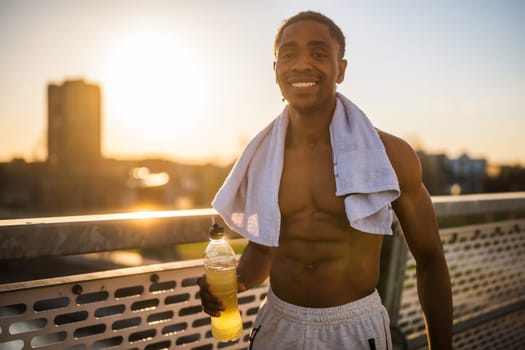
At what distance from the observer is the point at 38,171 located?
258ft

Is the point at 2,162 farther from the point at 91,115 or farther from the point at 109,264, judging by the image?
the point at 109,264

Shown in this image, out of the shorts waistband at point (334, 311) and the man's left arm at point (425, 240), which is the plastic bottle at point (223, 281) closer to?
the shorts waistband at point (334, 311)

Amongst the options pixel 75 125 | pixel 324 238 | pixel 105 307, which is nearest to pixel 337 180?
pixel 324 238

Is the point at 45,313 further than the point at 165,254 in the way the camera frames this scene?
No

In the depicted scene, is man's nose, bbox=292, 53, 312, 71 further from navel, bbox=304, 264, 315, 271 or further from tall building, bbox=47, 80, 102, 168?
tall building, bbox=47, 80, 102, 168

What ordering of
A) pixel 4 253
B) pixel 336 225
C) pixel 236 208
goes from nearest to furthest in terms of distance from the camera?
pixel 4 253
pixel 336 225
pixel 236 208

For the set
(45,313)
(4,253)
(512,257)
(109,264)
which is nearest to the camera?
(4,253)

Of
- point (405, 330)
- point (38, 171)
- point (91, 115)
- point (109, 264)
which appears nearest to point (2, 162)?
point (38, 171)

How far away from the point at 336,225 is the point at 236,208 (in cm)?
61

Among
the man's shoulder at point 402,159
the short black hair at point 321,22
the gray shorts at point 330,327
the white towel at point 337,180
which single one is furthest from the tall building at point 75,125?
the man's shoulder at point 402,159

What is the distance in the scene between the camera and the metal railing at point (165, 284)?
6.08 ft

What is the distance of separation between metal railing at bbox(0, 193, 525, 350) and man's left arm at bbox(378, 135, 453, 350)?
3.04 feet

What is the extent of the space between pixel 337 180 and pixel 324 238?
0.30 metres

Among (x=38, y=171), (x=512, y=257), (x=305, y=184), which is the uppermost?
(x=305, y=184)
